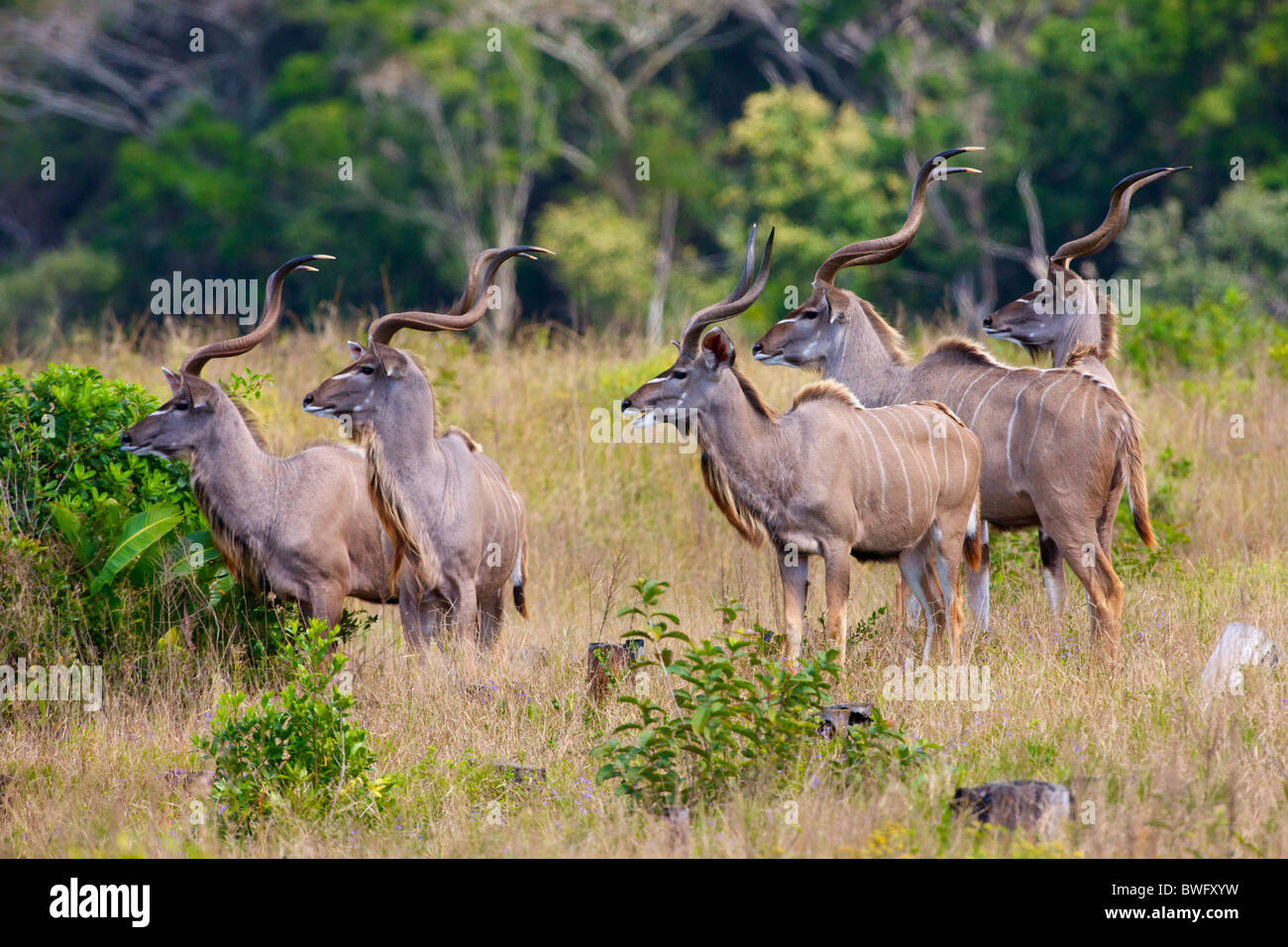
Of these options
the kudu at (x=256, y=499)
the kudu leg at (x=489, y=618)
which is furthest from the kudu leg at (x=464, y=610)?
the kudu at (x=256, y=499)

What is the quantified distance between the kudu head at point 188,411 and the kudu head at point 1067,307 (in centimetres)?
401

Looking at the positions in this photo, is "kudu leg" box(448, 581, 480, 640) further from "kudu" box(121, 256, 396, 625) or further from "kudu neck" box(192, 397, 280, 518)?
"kudu neck" box(192, 397, 280, 518)

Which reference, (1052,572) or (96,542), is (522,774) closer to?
(96,542)

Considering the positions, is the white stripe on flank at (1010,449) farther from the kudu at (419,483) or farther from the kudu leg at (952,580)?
the kudu at (419,483)

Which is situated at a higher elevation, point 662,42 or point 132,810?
point 662,42

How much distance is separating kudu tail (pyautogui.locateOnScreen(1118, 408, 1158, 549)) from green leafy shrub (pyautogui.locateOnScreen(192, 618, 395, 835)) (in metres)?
4.02

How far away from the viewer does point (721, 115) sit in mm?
30781

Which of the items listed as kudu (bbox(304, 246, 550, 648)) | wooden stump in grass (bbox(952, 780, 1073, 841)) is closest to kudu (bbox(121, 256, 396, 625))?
kudu (bbox(304, 246, 550, 648))

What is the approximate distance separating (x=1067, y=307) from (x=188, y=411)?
477 cm

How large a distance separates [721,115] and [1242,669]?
25.9 metres

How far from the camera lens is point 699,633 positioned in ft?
25.6
